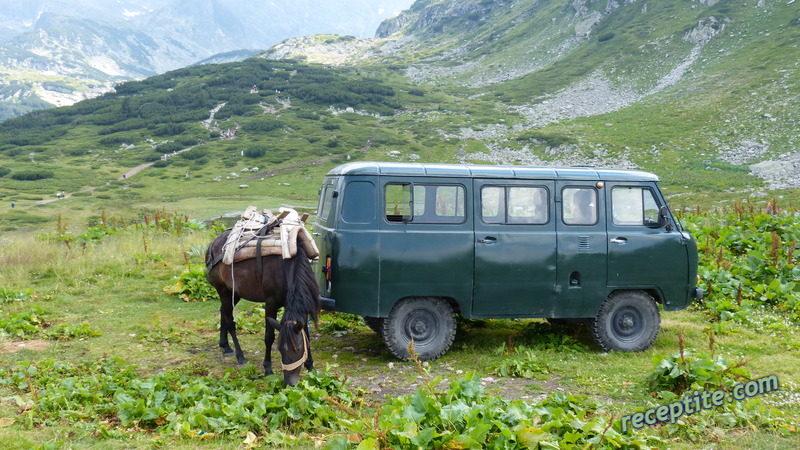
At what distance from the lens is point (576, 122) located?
7069 centimetres

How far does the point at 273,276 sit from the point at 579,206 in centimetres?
530

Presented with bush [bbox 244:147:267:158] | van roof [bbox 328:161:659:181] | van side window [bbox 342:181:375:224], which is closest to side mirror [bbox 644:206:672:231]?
van roof [bbox 328:161:659:181]

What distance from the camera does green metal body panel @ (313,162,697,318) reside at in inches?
340

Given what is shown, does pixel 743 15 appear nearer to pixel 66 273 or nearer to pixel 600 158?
pixel 600 158

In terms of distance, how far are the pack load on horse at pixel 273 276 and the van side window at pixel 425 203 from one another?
4.84 feet

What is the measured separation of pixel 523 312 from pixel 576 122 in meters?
66.7

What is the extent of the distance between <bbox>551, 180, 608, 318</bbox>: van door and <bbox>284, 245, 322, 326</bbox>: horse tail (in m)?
4.21

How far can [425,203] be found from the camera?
8.92 m

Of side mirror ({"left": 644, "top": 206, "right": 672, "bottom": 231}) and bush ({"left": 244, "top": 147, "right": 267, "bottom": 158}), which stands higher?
bush ({"left": 244, "top": 147, "right": 267, "bottom": 158})

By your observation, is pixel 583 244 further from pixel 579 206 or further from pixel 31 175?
pixel 31 175

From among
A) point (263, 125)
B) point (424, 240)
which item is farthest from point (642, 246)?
point (263, 125)

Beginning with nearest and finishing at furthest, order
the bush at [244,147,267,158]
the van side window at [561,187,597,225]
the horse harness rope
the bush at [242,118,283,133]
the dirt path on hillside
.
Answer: the horse harness rope → the van side window at [561,187,597,225] → the dirt path on hillside → the bush at [244,147,267,158] → the bush at [242,118,283,133]

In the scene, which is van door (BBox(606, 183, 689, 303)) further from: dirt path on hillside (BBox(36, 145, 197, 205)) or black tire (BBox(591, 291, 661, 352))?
dirt path on hillside (BBox(36, 145, 197, 205))
